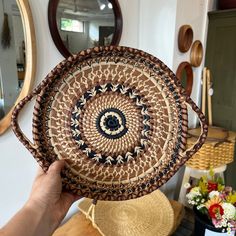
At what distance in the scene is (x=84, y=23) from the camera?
3.43 ft

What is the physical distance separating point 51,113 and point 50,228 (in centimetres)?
32

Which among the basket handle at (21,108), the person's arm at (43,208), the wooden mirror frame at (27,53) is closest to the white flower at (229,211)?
the person's arm at (43,208)

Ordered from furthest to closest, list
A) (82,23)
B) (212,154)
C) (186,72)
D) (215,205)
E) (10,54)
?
(186,72), (212,154), (82,23), (215,205), (10,54)

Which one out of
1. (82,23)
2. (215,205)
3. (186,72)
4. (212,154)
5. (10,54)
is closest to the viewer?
(10,54)

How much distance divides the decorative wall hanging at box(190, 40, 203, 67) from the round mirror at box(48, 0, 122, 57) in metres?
0.57

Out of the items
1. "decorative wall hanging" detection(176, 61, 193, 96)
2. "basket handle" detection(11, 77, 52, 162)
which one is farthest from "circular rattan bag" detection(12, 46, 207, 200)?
"decorative wall hanging" detection(176, 61, 193, 96)

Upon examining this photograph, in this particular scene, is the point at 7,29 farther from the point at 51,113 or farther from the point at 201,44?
the point at 201,44

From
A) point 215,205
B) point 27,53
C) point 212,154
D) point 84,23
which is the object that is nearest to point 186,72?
point 212,154

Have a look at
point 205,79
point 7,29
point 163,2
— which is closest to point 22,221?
point 7,29

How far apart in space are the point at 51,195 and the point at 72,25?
2.38 ft

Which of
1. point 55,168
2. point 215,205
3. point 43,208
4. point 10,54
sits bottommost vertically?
point 215,205

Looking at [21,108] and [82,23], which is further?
[82,23]

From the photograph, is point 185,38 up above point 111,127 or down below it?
above

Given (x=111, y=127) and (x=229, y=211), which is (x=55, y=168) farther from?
(x=229, y=211)
